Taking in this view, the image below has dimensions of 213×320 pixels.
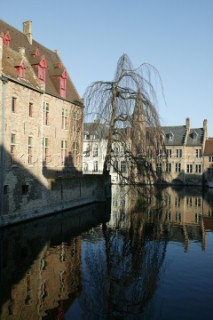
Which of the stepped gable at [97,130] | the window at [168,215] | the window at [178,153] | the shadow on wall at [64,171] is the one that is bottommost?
the window at [168,215]

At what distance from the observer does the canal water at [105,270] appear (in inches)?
281

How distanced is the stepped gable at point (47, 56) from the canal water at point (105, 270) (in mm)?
9729

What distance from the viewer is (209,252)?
39.5ft

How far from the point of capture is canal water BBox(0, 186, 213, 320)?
23.4ft

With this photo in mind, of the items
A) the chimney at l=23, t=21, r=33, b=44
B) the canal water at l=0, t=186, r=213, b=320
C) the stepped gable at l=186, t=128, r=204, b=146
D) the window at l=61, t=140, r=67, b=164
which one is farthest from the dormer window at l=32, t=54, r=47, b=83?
the stepped gable at l=186, t=128, r=204, b=146

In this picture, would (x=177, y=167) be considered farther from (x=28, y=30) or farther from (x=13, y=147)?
(x=13, y=147)

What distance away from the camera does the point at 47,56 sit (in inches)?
990

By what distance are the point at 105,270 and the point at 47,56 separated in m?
20.3

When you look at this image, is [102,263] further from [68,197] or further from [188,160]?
[188,160]

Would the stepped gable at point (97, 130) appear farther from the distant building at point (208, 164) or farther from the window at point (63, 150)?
the distant building at point (208, 164)

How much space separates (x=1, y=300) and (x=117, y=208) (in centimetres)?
1608

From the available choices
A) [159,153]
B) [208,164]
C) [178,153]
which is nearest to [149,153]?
[159,153]

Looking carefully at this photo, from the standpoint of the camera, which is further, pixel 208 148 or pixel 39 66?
pixel 208 148

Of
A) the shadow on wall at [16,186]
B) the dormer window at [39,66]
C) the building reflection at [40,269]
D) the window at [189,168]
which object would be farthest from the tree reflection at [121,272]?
the window at [189,168]
